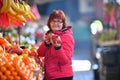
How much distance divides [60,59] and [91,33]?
1342 centimetres

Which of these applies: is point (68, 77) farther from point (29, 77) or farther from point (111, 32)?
point (111, 32)

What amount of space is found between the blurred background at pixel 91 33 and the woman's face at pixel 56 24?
1.50 m

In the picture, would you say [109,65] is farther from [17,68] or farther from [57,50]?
[17,68]

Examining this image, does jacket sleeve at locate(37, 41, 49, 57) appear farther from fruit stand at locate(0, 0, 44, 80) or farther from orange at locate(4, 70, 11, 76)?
orange at locate(4, 70, 11, 76)

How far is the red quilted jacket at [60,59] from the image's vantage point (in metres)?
3.49

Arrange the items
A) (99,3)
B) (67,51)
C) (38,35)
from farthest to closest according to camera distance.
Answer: (99,3), (38,35), (67,51)

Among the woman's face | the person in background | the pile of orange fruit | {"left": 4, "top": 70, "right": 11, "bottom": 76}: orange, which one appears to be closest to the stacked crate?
the person in background

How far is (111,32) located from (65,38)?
9.00 m

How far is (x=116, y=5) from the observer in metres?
10.4

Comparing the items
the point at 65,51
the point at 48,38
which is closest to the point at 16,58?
the point at 48,38

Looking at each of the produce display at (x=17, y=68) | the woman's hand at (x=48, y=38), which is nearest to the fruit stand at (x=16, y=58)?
the produce display at (x=17, y=68)

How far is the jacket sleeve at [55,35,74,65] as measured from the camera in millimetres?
3443

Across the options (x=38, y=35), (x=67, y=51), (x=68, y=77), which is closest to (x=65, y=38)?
(x=67, y=51)

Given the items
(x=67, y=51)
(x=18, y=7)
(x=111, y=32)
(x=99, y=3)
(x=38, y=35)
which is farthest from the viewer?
(x=99, y=3)
